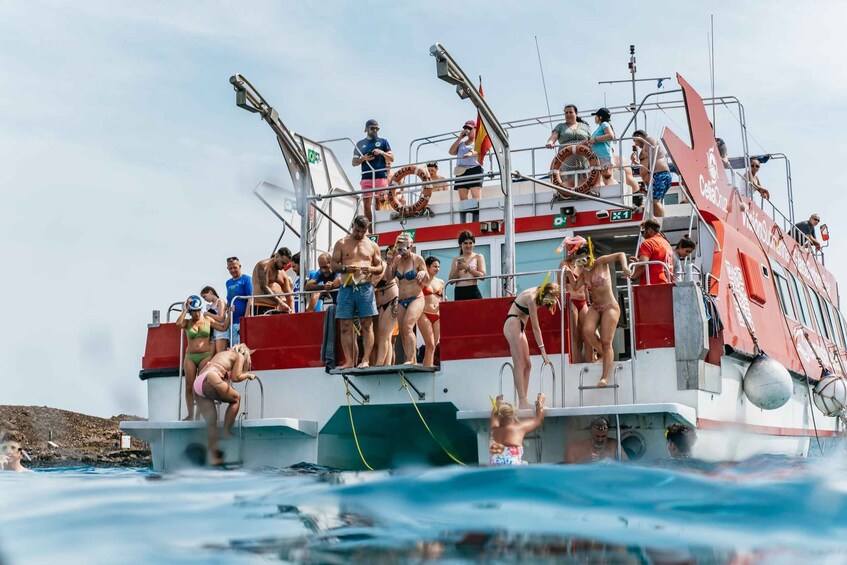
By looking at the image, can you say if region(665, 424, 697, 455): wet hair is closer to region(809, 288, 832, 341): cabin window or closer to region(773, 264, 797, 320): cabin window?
region(773, 264, 797, 320): cabin window

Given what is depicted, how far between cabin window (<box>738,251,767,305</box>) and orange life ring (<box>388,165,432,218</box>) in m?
3.91

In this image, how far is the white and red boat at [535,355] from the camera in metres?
9.89

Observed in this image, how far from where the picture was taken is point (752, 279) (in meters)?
12.5

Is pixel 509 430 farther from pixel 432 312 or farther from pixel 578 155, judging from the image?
pixel 578 155

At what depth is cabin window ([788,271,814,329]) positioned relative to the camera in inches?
605

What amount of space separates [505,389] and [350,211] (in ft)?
18.2

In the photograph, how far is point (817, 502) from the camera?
4824 mm

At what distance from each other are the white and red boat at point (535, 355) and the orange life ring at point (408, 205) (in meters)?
0.11

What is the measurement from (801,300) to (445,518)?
483 inches

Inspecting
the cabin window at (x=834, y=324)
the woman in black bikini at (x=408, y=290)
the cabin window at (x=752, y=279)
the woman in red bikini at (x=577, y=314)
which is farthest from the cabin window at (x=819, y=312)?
the woman in black bikini at (x=408, y=290)

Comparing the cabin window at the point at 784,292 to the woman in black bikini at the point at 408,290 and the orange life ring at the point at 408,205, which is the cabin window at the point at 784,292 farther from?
the woman in black bikini at the point at 408,290

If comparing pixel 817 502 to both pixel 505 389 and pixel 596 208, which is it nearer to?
pixel 505 389

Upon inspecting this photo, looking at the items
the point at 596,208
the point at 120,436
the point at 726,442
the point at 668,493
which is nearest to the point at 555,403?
the point at 726,442

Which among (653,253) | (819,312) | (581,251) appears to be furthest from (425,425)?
(819,312)
